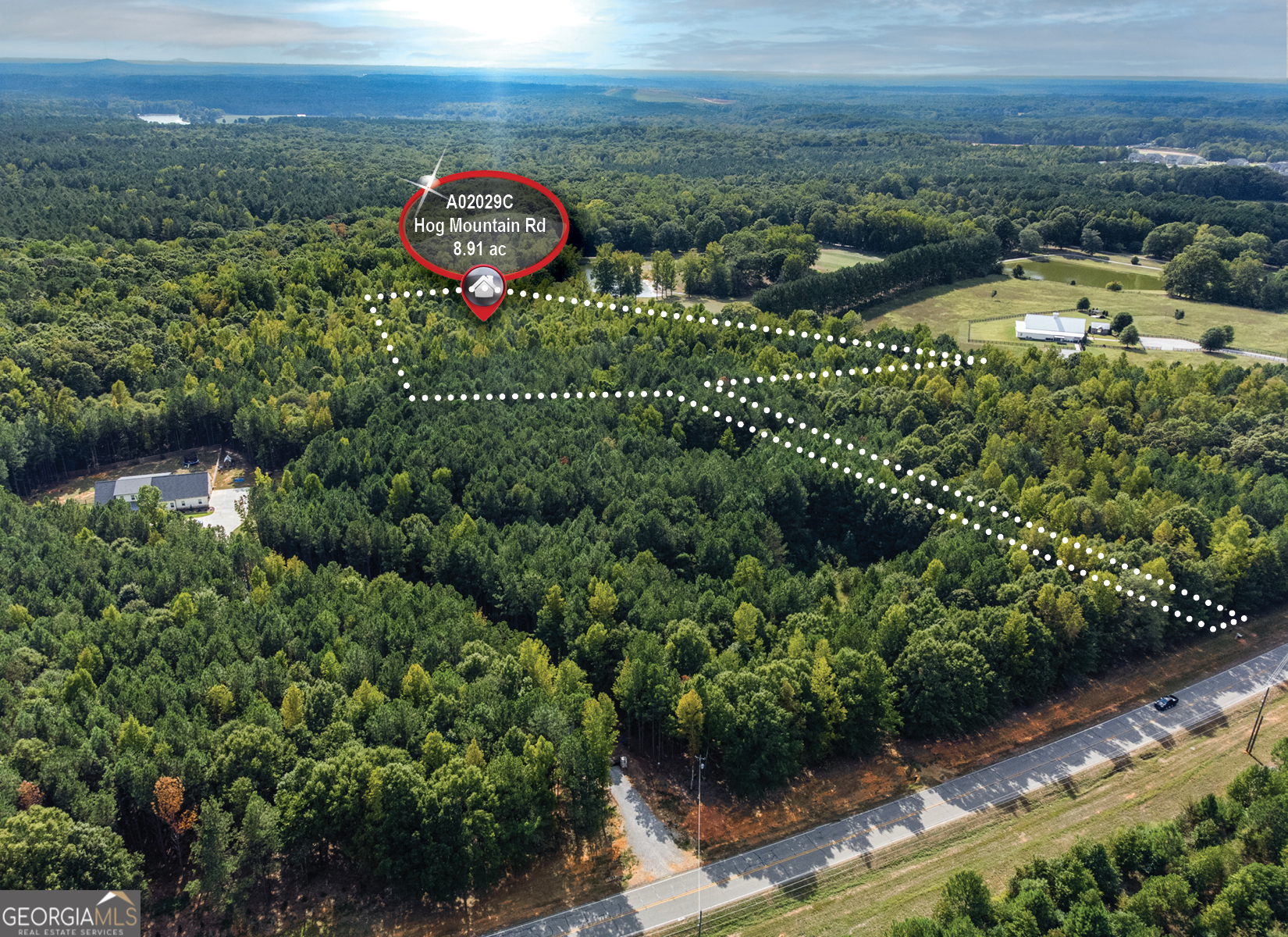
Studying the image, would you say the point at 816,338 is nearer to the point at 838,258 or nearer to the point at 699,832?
the point at 838,258

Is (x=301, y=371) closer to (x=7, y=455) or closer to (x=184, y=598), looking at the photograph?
(x=7, y=455)

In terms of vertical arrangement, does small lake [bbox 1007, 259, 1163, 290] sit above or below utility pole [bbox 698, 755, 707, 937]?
above

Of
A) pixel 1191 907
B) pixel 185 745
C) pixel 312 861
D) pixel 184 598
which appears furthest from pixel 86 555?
pixel 1191 907

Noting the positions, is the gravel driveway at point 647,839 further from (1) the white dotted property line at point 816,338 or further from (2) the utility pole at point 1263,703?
(1) the white dotted property line at point 816,338

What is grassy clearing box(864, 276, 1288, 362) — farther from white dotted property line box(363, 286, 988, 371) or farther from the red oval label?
the red oval label

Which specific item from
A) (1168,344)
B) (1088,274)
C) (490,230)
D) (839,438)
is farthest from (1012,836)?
(1088,274)

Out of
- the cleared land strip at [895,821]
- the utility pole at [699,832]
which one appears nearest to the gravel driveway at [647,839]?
the utility pole at [699,832]

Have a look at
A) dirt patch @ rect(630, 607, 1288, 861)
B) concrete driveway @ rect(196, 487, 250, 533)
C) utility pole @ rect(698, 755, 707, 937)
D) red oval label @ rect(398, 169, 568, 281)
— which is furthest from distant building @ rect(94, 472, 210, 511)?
utility pole @ rect(698, 755, 707, 937)
